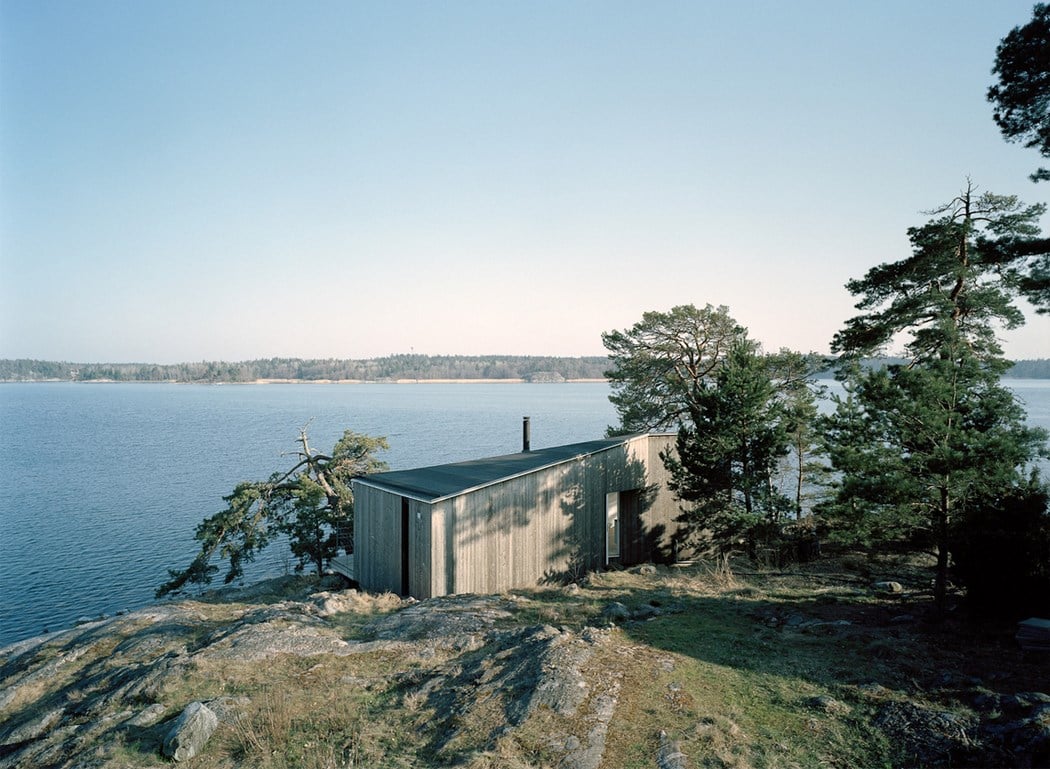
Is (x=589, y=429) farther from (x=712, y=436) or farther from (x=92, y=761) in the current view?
(x=92, y=761)

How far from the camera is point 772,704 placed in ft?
21.7

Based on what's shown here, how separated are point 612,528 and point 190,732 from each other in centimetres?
1265

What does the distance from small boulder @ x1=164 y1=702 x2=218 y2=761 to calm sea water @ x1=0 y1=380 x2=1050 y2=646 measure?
1596 cm

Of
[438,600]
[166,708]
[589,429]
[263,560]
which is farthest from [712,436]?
[589,429]

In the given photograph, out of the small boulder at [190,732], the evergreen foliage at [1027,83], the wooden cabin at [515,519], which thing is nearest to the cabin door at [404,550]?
the wooden cabin at [515,519]

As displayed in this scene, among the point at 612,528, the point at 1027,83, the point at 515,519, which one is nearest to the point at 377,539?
the point at 515,519

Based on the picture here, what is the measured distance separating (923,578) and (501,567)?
1012 centimetres

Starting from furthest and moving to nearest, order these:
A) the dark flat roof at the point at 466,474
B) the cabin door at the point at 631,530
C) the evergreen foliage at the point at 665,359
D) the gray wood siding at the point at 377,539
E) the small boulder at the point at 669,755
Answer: the evergreen foliage at the point at 665,359 < the cabin door at the point at 631,530 < the gray wood siding at the point at 377,539 < the dark flat roof at the point at 466,474 < the small boulder at the point at 669,755

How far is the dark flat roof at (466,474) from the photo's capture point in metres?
13.2

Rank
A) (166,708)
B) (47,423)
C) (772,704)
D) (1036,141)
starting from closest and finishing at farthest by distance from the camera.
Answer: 1. (772,704)
2. (166,708)
3. (1036,141)
4. (47,423)

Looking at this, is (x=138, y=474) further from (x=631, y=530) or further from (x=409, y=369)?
(x=409, y=369)

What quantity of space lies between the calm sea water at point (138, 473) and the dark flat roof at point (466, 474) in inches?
477

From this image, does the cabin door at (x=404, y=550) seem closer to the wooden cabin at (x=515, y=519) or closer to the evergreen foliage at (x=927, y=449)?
the wooden cabin at (x=515, y=519)

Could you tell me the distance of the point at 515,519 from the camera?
1434 centimetres
